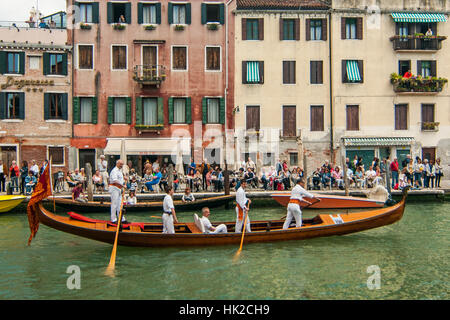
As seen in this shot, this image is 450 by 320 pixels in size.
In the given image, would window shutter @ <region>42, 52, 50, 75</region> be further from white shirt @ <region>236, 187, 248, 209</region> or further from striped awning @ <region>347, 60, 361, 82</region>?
white shirt @ <region>236, 187, 248, 209</region>

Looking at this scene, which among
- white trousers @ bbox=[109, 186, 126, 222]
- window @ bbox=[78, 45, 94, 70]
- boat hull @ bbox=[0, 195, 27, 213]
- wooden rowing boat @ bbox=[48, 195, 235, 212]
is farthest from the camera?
window @ bbox=[78, 45, 94, 70]

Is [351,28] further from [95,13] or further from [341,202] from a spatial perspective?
[95,13]

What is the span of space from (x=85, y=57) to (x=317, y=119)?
13312 mm

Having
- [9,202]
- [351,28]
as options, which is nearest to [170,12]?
[351,28]

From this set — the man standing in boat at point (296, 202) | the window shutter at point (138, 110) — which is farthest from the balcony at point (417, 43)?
the man standing in boat at point (296, 202)

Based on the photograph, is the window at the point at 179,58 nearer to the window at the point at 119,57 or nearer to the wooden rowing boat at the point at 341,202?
the window at the point at 119,57

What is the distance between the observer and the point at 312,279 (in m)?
10.8

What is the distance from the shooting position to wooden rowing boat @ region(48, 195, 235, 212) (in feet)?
65.3

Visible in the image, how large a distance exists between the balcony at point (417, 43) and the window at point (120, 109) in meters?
15.5

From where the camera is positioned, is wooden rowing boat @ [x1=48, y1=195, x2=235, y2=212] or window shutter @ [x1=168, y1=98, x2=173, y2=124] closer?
wooden rowing boat @ [x1=48, y1=195, x2=235, y2=212]

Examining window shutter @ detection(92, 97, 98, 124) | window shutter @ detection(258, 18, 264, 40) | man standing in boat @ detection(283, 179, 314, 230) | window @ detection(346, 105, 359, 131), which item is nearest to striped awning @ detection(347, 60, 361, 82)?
window @ detection(346, 105, 359, 131)

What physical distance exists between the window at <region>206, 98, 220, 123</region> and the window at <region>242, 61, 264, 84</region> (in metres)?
1.99

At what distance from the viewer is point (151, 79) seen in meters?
28.3
